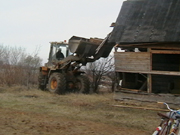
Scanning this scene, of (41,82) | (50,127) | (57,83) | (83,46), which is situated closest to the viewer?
(50,127)

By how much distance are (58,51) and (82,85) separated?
9.04 ft

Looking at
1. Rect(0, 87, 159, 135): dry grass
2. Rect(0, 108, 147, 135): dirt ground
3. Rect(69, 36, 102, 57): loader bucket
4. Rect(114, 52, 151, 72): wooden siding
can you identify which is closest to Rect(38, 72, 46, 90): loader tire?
Rect(69, 36, 102, 57): loader bucket

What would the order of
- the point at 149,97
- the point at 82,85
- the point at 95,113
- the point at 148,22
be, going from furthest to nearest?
Answer: the point at 82,85
the point at 148,22
the point at 149,97
the point at 95,113

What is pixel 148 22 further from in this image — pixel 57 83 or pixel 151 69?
pixel 57 83

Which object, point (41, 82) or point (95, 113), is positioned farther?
point (41, 82)

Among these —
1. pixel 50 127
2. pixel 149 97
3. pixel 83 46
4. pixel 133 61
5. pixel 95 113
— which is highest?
pixel 83 46

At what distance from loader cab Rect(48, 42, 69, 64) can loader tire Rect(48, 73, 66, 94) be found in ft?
3.81

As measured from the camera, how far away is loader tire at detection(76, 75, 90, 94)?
51.7 ft

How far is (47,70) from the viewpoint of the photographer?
17531 millimetres

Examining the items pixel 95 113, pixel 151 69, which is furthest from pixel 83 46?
pixel 95 113

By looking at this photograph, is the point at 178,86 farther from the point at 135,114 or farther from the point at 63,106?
the point at 63,106

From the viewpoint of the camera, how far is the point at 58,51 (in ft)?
55.7

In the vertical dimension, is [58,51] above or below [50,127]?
above

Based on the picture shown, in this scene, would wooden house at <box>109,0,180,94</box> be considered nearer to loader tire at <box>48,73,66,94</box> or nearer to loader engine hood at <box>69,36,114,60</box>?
loader engine hood at <box>69,36,114,60</box>
